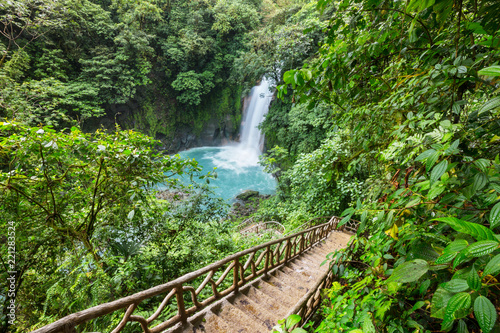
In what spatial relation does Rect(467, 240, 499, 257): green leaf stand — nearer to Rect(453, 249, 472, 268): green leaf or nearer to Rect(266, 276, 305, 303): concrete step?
Rect(453, 249, 472, 268): green leaf

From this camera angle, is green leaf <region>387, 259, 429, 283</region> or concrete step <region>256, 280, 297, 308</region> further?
concrete step <region>256, 280, 297, 308</region>

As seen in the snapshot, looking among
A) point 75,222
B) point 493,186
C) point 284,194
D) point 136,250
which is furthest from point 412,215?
point 284,194

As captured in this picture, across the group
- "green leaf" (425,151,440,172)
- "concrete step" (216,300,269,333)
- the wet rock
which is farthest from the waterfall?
"green leaf" (425,151,440,172)

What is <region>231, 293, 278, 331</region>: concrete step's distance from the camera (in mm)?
2689

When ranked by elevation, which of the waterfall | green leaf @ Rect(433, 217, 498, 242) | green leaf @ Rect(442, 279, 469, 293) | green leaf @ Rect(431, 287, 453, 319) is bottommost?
green leaf @ Rect(431, 287, 453, 319)

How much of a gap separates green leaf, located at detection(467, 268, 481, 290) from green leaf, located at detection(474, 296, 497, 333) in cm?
4

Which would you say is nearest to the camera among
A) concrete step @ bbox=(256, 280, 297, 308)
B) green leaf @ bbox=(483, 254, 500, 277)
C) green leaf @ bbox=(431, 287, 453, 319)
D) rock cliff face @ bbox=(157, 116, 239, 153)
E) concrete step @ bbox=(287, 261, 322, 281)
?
green leaf @ bbox=(483, 254, 500, 277)

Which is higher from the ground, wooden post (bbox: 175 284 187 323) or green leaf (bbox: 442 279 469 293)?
green leaf (bbox: 442 279 469 293)

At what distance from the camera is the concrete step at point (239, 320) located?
8.07ft

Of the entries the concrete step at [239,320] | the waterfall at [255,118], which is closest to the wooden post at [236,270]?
the concrete step at [239,320]

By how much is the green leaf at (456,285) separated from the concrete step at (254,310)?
252cm

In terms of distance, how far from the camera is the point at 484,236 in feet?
2.15

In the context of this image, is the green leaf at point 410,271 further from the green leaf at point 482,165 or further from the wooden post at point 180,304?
the wooden post at point 180,304

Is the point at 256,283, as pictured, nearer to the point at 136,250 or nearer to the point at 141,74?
the point at 136,250
